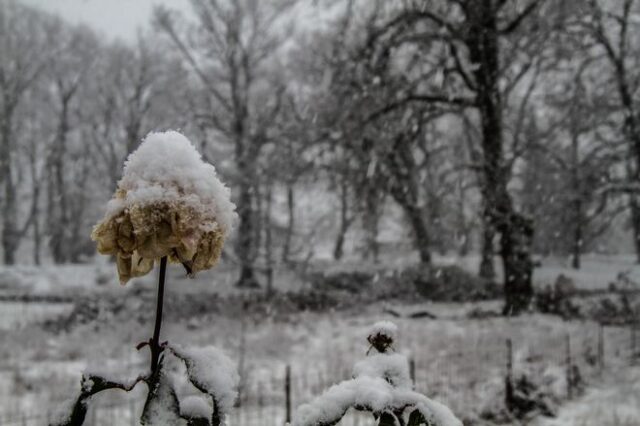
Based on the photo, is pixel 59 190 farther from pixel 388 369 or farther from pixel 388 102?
pixel 388 369

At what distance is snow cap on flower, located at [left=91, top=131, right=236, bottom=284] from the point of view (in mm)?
837

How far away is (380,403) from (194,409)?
277mm

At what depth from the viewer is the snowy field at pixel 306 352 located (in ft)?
20.6

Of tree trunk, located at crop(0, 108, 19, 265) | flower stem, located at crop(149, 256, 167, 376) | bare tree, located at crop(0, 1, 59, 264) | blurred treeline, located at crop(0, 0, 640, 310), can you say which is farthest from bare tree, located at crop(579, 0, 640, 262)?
tree trunk, located at crop(0, 108, 19, 265)

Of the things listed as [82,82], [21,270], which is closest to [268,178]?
[21,270]

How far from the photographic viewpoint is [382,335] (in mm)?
917

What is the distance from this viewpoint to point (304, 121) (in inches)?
434

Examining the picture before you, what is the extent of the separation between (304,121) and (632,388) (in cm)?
741

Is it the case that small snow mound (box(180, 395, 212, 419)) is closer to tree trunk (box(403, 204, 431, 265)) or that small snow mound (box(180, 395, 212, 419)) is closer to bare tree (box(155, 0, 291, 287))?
tree trunk (box(403, 204, 431, 265))

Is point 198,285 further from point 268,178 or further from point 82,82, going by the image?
point 82,82

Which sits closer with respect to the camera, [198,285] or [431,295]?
[431,295]

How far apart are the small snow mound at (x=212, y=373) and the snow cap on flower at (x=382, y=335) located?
0.26 meters

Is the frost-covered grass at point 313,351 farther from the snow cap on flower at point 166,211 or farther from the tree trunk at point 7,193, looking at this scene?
the tree trunk at point 7,193

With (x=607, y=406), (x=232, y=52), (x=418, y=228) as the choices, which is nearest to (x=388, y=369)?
(x=607, y=406)
